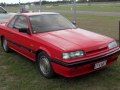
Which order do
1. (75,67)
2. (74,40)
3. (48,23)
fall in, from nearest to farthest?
(75,67)
(74,40)
(48,23)

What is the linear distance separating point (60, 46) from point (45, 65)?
0.75m

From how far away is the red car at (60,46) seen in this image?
462 centimetres

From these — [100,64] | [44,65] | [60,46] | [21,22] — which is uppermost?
[21,22]

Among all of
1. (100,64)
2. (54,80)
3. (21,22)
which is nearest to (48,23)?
(21,22)

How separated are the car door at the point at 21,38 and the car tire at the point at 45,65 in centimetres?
36

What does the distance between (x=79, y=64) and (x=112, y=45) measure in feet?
3.93

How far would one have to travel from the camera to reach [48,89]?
4.70 meters

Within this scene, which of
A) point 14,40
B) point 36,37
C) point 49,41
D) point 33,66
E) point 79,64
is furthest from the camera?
point 14,40

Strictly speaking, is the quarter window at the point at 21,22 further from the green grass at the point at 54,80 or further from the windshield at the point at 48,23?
the green grass at the point at 54,80

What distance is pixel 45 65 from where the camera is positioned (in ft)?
17.2

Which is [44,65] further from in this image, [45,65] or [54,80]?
[54,80]

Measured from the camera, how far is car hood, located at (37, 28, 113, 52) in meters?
4.75

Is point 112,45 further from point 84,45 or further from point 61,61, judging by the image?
point 61,61

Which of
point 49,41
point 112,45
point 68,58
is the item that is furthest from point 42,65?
point 112,45
